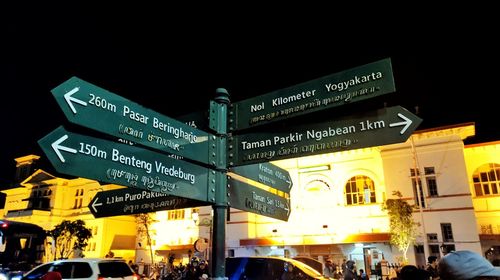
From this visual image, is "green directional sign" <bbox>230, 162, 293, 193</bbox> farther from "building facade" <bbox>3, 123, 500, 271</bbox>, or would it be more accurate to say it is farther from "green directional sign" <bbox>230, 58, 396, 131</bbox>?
"building facade" <bbox>3, 123, 500, 271</bbox>

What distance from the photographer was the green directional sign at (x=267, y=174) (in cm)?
473

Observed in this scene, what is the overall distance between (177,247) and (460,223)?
23.3 m

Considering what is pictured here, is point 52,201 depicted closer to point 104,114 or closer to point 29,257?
point 29,257

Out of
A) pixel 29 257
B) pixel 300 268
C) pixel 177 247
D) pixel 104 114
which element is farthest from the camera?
pixel 177 247

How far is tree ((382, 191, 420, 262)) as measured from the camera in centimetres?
2289

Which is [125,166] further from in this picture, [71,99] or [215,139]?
[215,139]

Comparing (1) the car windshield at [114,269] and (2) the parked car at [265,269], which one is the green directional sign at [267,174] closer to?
(2) the parked car at [265,269]

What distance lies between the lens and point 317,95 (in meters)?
4.25

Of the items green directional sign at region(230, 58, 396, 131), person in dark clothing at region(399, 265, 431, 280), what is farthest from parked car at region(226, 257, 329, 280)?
person in dark clothing at region(399, 265, 431, 280)

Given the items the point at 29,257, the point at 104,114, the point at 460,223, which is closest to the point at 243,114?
the point at 104,114

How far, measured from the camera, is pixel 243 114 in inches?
183

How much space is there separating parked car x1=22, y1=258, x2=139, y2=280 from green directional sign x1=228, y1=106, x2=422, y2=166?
338 inches

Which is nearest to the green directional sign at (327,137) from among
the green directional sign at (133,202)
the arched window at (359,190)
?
the green directional sign at (133,202)

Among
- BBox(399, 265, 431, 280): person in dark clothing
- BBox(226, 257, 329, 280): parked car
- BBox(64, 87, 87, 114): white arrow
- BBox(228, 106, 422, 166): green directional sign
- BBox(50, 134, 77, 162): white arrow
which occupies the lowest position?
BBox(226, 257, 329, 280): parked car
